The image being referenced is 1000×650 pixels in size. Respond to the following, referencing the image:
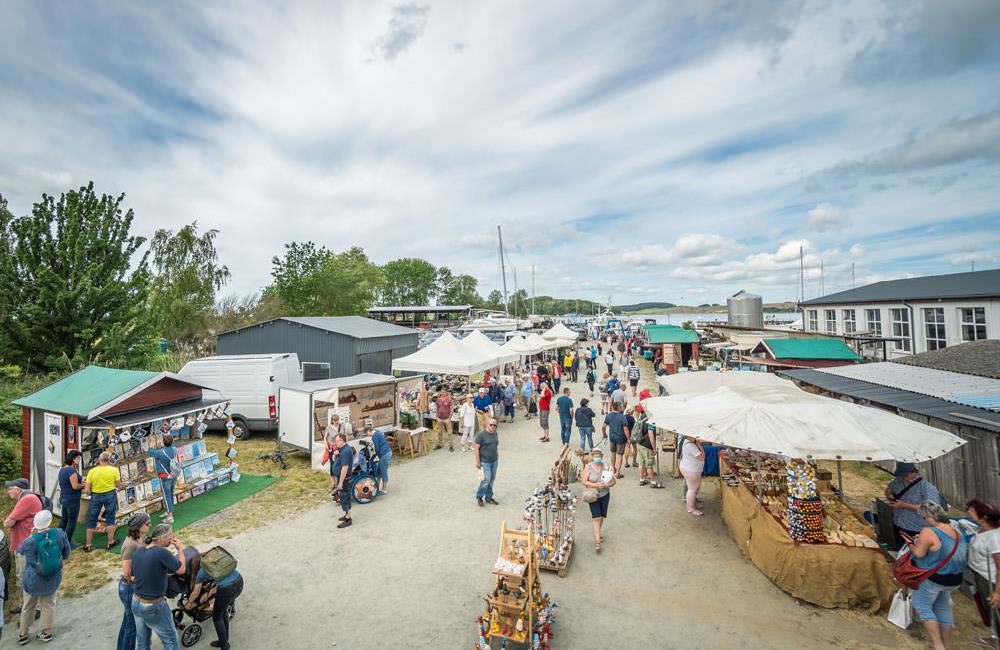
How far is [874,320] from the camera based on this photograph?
929 inches

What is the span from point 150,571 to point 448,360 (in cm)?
1053

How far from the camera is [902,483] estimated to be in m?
6.24

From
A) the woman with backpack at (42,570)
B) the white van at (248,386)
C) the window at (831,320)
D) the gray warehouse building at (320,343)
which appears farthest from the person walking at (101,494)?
the window at (831,320)

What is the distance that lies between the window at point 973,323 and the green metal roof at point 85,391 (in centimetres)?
2661

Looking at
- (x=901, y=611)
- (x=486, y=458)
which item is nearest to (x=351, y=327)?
(x=486, y=458)

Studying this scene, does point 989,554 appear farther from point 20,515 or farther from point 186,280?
point 186,280

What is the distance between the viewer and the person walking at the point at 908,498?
596 cm

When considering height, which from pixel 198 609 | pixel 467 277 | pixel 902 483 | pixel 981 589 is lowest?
pixel 981 589

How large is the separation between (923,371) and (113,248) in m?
25.2

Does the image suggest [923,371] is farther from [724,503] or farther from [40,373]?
[40,373]

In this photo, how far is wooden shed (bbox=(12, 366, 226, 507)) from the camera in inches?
311

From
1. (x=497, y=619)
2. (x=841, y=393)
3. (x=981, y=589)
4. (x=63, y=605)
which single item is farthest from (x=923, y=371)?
(x=63, y=605)

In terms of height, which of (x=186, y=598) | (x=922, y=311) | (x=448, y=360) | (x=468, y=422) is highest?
(x=922, y=311)

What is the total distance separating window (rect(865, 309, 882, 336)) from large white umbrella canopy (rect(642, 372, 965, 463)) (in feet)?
71.3
